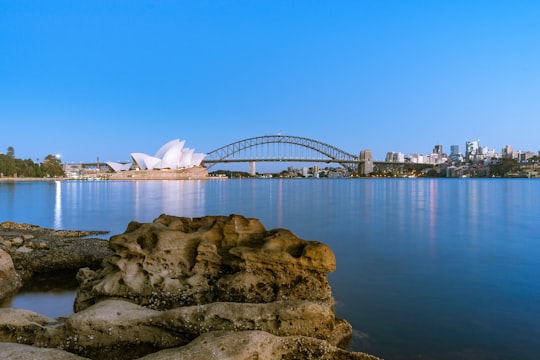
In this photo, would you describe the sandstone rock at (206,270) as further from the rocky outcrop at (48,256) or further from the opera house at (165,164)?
the opera house at (165,164)

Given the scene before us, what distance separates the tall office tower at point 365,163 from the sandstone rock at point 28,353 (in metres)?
130

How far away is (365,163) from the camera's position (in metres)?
129

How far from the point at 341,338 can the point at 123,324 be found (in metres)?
2.32

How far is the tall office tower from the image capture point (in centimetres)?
12888

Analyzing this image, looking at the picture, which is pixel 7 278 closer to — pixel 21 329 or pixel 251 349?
pixel 21 329

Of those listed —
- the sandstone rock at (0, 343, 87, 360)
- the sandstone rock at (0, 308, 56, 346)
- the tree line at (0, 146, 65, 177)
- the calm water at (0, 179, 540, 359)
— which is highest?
the tree line at (0, 146, 65, 177)

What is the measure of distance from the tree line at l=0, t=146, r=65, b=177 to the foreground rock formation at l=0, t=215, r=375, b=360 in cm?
9420

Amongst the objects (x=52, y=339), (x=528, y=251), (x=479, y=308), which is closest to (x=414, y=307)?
(x=479, y=308)

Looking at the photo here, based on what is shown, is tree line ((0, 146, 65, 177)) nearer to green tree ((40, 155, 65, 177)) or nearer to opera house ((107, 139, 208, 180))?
green tree ((40, 155, 65, 177))

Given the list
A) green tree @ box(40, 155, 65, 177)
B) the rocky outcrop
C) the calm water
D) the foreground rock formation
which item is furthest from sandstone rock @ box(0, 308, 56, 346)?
green tree @ box(40, 155, 65, 177)

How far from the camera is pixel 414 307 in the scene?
612 cm

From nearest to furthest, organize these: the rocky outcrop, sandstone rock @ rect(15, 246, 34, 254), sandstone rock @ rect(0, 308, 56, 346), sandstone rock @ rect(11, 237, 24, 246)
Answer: sandstone rock @ rect(0, 308, 56, 346) < the rocky outcrop < sandstone rock @ rect(15, 246, 34, 254) < sandstone rock @ rect(11, 237, 24, 246)

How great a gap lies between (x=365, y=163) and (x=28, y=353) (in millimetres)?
130257

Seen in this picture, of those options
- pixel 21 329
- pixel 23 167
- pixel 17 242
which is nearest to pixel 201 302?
pixel 21 329
